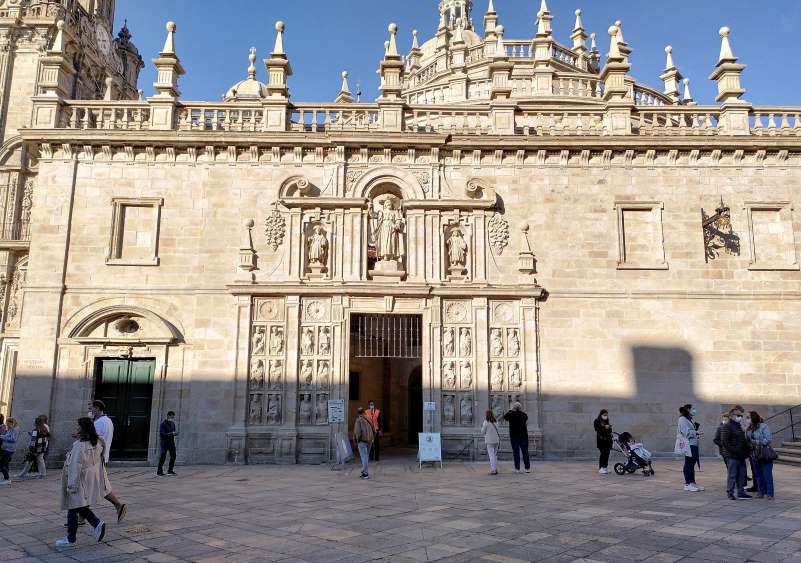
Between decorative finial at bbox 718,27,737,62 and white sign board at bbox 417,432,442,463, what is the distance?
15005 millimetres

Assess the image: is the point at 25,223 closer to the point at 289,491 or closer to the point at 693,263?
the point at 289,491

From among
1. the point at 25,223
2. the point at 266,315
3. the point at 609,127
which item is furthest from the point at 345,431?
the point at 25,223

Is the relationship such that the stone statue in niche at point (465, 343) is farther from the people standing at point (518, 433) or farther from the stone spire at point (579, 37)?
the stone spire at point (579, 37)

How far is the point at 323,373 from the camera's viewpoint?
16688 millimetres

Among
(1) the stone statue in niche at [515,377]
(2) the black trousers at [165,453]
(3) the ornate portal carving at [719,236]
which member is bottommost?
(2) the black trousers at [165,453]

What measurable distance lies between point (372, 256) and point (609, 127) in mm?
8528

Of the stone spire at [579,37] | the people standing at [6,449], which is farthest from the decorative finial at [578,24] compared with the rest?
the people standing at [6,449]

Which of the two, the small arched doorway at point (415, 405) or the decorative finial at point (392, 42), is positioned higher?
the decorative finial at point (392, 42)

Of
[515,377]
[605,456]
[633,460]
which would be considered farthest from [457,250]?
[633,460]

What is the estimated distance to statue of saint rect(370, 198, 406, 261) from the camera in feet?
57.6

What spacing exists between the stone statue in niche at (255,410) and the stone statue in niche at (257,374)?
0.30 metres

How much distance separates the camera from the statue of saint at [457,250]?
57.4ft

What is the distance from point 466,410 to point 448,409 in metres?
0.50

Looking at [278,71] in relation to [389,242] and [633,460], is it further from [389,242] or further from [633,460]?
[633,460]
